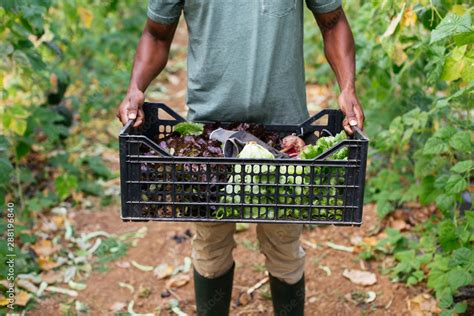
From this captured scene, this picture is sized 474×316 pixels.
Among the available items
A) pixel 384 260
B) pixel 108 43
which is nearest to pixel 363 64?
pixel 384 260

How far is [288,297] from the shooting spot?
2.78 metres

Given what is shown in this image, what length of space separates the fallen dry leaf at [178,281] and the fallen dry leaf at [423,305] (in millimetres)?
1189

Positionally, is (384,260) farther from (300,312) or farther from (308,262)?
(300,312)

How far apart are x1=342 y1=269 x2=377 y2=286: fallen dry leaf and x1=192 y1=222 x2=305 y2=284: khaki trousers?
0.87m

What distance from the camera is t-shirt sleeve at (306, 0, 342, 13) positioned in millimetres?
2412

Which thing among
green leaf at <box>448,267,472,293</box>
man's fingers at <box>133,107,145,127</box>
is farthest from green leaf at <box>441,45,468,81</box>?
man's fingers at <box>133,107,145,127</box>

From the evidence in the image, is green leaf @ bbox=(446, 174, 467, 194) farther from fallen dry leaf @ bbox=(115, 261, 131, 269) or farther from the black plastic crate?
fallen dry leaf @ bbox=(115, 261, 131, 269)

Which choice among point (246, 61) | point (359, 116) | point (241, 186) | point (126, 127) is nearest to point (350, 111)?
point (359, 116)

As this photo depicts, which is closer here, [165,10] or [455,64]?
[455,64]

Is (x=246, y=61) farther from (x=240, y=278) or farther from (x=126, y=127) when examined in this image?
(x=240, y=278)

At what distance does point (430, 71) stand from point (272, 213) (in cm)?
124

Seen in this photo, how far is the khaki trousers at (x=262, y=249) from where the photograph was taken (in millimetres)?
2600

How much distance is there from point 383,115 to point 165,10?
2023mm

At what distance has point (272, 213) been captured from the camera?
6.62 feet
